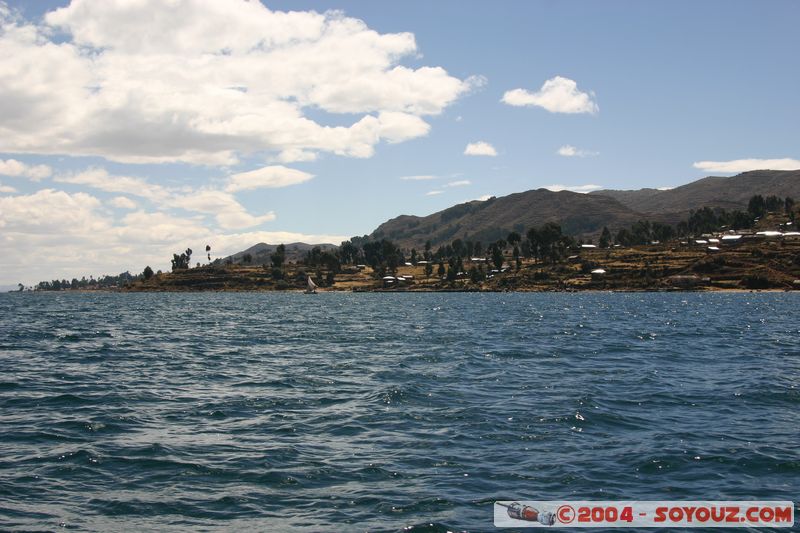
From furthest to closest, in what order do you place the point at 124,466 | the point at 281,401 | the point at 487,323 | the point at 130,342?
the point at 487,323 → the point at 130,342 → the point at 281,401 → the point at 124,466

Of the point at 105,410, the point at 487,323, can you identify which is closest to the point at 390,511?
the point at 105,410

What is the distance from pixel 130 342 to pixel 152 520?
60147 mm

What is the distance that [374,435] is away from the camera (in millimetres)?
28203

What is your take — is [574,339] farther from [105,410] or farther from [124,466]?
[124,466]

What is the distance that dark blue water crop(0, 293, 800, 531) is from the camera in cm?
1966

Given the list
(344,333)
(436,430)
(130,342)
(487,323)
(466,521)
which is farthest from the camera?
(487,323)

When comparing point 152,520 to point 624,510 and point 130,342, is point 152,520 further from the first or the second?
point 130,342

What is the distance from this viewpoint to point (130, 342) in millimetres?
73625

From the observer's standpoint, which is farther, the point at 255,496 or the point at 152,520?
the point at 255,496

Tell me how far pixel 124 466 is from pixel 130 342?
54.1m

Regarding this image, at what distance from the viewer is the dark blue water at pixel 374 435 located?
19.7 meters

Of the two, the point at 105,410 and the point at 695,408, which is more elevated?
the point at 105,410

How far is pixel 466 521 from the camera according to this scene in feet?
59.1

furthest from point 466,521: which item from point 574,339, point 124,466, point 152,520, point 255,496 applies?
point 574,339
